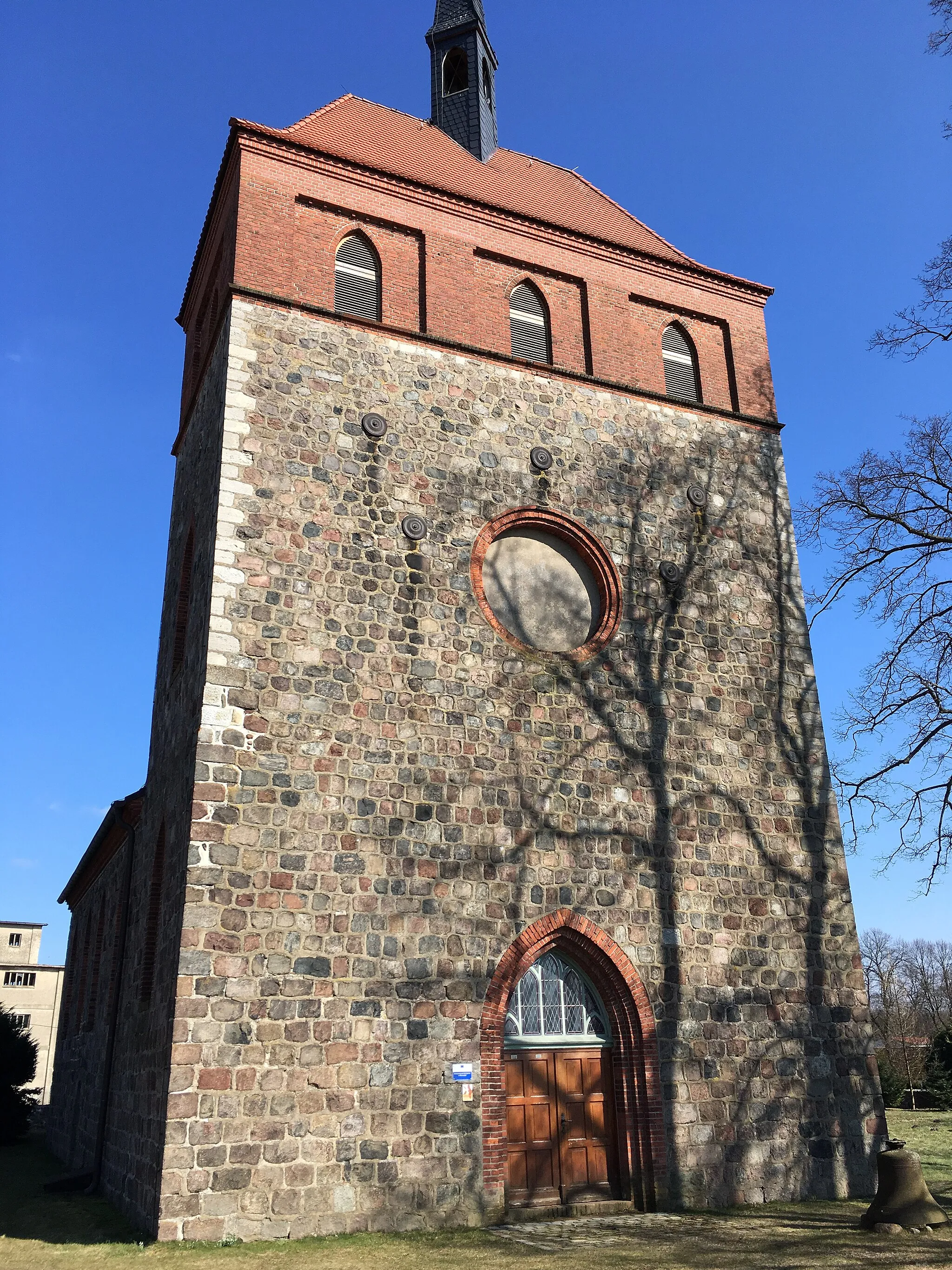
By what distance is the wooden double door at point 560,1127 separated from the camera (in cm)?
1040

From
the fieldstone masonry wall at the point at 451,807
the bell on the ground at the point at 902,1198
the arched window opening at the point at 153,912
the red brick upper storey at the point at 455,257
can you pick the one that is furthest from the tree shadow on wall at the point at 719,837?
the arched window opening at the point at 153,912

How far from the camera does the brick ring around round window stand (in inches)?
482

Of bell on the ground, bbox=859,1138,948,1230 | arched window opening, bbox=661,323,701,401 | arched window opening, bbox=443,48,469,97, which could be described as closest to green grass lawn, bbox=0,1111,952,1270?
bell on the ground, bbox=859,1138,948,1230

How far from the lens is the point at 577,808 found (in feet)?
37.8

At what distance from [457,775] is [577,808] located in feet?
4.97

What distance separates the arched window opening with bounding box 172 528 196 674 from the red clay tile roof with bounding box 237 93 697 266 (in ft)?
17.1

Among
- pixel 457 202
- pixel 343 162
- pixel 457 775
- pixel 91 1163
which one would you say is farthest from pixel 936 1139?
pixel 343 162

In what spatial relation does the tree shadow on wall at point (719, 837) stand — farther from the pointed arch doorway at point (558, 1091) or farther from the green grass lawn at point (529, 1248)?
the green grass lawn at point (529, 1248)

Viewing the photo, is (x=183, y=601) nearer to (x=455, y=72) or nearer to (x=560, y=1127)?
(x=560, y=1127)

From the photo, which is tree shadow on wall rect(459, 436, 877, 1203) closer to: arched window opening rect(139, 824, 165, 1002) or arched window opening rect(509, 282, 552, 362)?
arched window opening rect(509, 282, 552, 362)

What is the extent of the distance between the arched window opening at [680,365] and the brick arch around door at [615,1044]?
7.80m

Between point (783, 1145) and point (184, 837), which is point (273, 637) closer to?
point (184, 837)

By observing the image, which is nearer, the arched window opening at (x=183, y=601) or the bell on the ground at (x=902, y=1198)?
the bell on the ground at (x=902, y=1198)

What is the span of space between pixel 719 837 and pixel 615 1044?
2.67m
